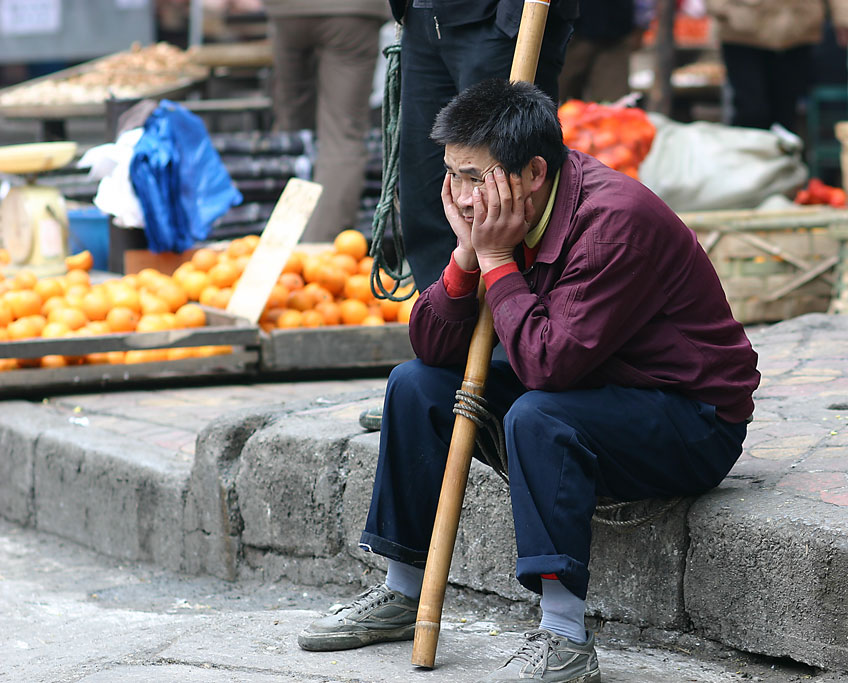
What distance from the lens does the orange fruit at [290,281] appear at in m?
5.14

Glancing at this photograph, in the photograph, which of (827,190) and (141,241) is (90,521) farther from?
→ (827,190)

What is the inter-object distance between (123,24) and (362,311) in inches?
339

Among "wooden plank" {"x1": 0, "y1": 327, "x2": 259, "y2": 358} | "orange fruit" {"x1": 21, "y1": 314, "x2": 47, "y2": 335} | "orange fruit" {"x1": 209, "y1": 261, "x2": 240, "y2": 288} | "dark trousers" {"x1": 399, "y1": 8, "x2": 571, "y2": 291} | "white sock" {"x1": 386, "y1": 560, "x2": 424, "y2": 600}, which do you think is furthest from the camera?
"orange fruit" {"x1": 209, "y1": 261, "x2": 240, "y2": 288}

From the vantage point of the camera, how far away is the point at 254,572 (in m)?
3.46

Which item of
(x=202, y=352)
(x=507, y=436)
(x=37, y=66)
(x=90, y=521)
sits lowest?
(x=90, y=521)

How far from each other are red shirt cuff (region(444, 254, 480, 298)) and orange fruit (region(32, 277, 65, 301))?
10.2 feet

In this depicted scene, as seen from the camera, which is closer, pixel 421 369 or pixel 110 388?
pixel 421 369

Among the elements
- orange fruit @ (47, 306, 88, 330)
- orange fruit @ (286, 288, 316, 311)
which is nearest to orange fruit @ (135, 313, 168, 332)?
orange fruit @ (47, 306, 88, 330)

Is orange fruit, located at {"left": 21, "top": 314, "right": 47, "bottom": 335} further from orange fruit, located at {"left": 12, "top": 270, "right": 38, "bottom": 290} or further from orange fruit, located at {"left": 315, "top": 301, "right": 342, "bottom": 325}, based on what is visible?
orange fruit, located at {"left": 315, "top": 301, "right": 342, "bottom": 325}

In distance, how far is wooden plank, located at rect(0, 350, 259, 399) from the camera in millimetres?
4582

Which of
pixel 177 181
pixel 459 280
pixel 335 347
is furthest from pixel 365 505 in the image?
pixel 177 181

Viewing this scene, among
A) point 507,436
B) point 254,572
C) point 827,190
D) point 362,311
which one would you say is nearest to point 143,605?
point 254,572

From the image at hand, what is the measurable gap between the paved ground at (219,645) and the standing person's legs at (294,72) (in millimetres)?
3915

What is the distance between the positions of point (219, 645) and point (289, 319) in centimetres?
252
